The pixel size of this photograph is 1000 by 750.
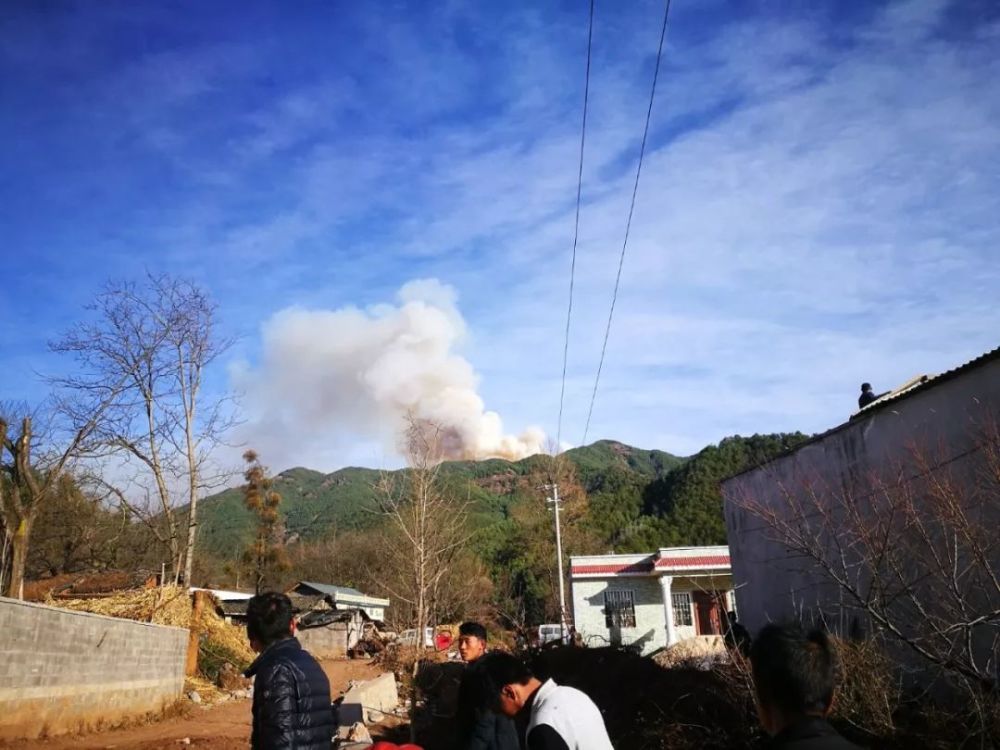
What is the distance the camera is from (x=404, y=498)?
64.2 feet

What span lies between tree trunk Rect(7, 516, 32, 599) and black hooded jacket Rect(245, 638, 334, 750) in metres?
15.4

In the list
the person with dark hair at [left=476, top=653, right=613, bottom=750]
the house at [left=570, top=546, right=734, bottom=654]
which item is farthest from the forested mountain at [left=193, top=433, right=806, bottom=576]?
the person with dark hair at [left=476, top=653, right=613, bottom=750]

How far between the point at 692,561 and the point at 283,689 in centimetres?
2770

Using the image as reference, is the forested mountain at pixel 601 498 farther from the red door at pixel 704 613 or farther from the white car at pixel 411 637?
the red door at pixel 704 613

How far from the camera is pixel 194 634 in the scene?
20203 mm

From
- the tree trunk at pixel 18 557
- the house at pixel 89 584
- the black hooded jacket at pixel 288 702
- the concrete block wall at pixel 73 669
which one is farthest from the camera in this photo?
the house at pixel 89 584

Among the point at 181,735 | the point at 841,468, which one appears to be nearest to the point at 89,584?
the point at 181,735

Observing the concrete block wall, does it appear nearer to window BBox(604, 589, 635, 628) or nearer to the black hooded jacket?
the black hooded jacket

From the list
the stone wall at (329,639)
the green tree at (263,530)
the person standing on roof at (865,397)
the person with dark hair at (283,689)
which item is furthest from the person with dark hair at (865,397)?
the green tree at (263,530)

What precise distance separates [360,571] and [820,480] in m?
51.8

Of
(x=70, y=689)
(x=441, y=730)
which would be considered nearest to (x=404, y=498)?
(x=441, y=730)

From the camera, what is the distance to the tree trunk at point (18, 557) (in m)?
15.9

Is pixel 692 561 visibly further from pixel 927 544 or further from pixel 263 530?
pixel 263 530

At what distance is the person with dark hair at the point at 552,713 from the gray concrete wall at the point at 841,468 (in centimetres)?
751
